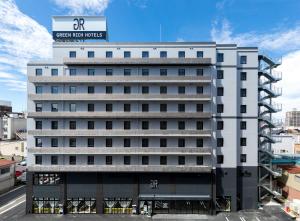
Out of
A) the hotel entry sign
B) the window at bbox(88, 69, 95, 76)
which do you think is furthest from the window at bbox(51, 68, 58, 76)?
the hotel entry sign

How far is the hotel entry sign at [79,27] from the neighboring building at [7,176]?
115 ft

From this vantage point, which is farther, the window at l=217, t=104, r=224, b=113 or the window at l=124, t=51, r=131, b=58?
the window at l=217, t=104, r=224, b=113

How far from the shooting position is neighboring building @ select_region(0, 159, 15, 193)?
54.0m

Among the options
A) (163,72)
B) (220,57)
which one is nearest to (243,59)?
(220,57)

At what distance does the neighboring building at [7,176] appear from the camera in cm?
5397

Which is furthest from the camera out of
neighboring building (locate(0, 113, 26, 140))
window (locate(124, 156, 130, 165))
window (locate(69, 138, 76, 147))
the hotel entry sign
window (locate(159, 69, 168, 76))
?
neighboring building (locate(0, 113, 26, 140))

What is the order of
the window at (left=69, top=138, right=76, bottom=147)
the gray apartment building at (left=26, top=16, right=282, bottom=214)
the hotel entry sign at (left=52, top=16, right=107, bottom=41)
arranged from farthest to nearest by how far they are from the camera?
the hotel entry sign at (left=52, top=16, right=107, bottom=41) < the window at (left=69, top=138, right=76, bottom=147) < the gray apartment building at (left=26, top=16, right=282, bottom=214)

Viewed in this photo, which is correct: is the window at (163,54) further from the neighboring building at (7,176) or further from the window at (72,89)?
the neighboring building at (7,176)

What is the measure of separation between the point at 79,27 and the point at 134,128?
74.2 ft

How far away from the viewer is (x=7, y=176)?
56188 millimetres

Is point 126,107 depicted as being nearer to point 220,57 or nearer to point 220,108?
point 220,108

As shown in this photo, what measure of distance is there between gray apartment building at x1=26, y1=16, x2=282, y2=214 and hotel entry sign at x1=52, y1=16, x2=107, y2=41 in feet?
7.57

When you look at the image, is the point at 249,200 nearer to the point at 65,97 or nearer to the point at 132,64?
the point at 132,64

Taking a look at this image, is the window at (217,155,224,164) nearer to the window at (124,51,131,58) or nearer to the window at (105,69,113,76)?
the window at (124,51,131,58)
